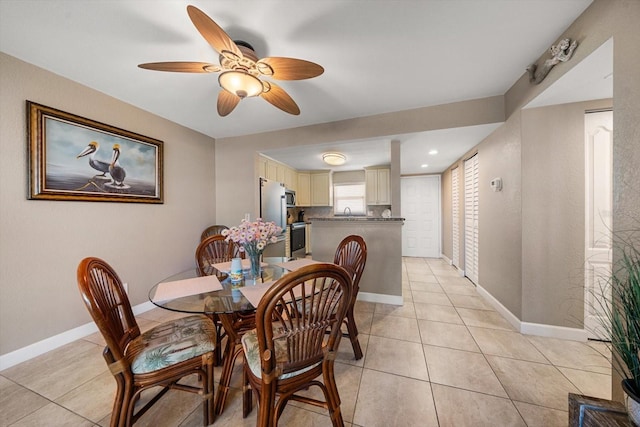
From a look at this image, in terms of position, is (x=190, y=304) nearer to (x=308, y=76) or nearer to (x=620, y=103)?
(x=308, y=76)

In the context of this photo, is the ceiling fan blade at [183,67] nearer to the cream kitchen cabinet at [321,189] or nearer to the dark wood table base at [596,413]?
the dark wood table base at [596,413]

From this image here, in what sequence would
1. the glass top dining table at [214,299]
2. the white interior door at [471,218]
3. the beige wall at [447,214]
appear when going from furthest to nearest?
the beige wall at [447,214], the white interior door at [471,218], the glass top dining table at [214,299]

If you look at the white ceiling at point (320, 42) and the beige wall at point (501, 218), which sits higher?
the white ceiling at point (320, 42)

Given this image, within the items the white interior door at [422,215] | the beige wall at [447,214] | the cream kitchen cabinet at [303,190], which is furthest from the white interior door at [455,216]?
the cream kitchen cabinet at [303,190]

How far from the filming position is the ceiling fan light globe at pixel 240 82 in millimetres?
1527

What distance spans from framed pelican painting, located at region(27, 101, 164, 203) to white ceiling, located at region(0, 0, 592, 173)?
1.42ft

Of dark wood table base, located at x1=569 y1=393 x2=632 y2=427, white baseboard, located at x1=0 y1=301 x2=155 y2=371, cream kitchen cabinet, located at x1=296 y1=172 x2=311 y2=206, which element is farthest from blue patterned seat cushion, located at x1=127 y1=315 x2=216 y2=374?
cream kitchen cabinet, located at x1=296 y1=172 x2=311 y2=206

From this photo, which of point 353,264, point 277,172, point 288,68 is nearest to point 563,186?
point 353,264

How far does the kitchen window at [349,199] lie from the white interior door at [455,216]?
193 cm

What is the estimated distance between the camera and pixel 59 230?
2.03 meters

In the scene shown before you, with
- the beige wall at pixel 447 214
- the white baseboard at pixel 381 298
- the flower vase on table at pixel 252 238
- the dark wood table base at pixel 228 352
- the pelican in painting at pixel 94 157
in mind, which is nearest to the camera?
the dark wood table base at pixel 228 352

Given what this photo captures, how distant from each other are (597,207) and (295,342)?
2.87 metres

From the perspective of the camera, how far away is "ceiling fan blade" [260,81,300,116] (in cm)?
175

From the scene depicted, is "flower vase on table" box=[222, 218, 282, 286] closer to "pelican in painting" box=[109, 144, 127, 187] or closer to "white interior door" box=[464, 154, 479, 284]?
"pelican in painting" box=[109, 144, 127, 187]
